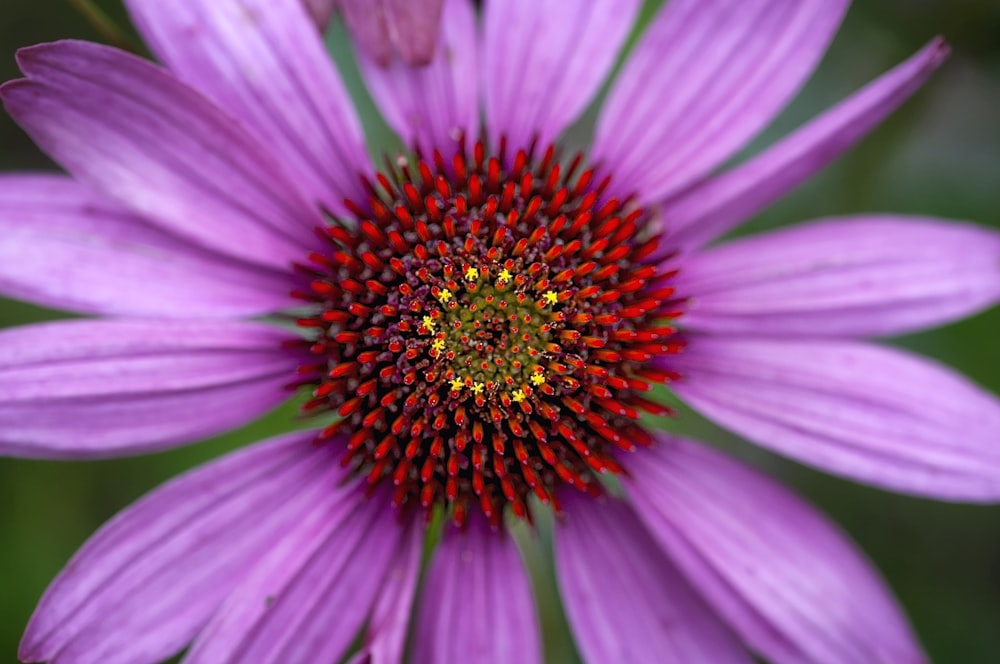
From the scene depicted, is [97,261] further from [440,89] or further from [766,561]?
[766,561]

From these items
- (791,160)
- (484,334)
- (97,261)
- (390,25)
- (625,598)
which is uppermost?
(390,25)

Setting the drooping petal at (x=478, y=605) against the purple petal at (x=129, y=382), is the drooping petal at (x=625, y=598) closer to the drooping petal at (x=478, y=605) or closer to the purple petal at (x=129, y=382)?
the drooping petal at (x=478, y=605)

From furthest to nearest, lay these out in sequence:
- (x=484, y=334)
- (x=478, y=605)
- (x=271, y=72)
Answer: (x=478, y=605)
(x=271, y=72)
(x=484, y=334)

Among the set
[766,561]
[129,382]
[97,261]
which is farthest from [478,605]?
[97,261]

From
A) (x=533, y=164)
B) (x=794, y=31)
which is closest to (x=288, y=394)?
(x=533, y=164)

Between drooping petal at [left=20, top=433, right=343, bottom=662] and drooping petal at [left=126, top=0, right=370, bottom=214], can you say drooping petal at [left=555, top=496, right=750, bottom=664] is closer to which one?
drooping petal at [left=20, top=433, right=343, bottom=662]

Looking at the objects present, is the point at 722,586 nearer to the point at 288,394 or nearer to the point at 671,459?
the point at 671,459
